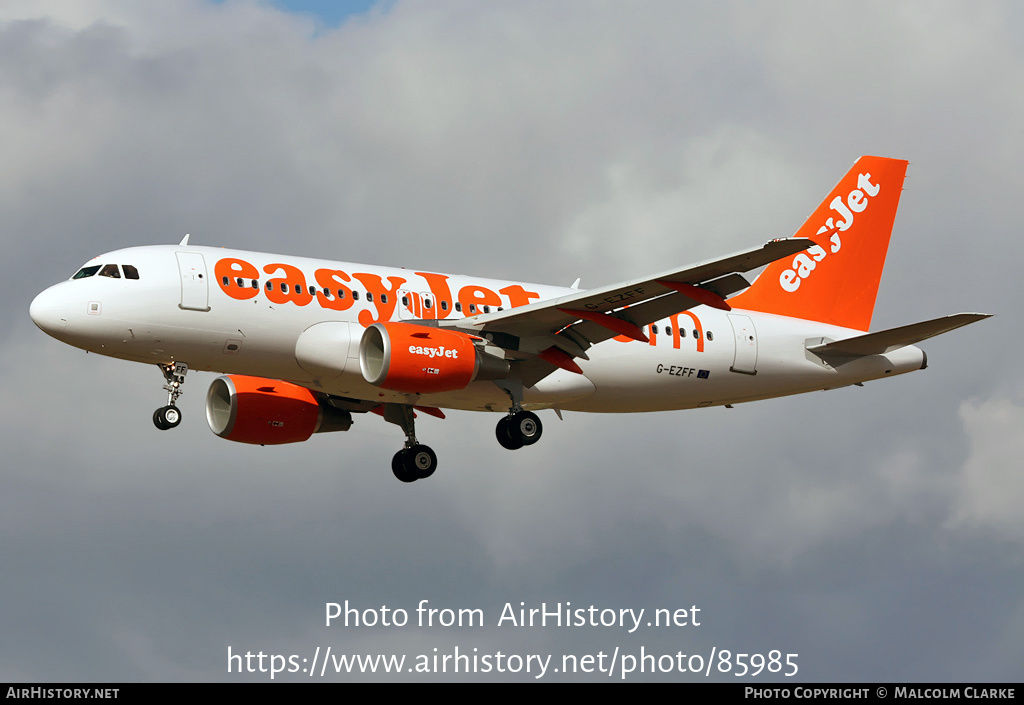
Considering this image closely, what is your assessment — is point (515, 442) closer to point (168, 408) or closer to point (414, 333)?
point (414, 333)

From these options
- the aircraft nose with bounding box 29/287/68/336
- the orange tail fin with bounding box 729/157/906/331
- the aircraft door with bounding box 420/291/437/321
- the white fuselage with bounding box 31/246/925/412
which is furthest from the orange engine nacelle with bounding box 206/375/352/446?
the orange tail fin with bounding box 729/157/906/331

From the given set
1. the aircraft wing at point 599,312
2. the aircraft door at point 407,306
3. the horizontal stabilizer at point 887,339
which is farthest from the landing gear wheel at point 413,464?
the horizontal stabilizer at point 887,339

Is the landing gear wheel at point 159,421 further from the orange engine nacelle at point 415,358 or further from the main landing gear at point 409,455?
the main landing gear at point 409,455

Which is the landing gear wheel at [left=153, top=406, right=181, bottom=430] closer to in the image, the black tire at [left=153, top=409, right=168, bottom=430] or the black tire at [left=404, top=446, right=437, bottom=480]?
the black tire at [left=153, top=409, right=168, bottom=430]

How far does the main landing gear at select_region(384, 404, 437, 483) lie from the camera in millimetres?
41312

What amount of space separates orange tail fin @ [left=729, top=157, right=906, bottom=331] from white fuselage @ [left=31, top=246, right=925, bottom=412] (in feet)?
3.26

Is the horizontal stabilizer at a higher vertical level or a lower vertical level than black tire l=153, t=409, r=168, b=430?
higher

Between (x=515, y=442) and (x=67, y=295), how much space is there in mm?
11995

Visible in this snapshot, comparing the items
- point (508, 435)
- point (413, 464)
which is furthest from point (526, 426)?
point (413, 464)

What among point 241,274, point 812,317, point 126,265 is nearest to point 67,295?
point 126,265

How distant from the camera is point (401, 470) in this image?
41.4m

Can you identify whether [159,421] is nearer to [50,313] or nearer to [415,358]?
[50,313]

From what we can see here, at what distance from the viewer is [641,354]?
39.5 metres

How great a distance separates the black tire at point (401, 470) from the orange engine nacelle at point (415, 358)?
6420 mm
